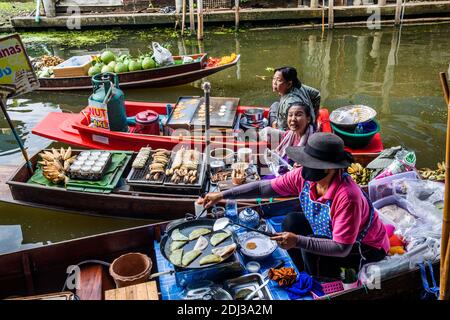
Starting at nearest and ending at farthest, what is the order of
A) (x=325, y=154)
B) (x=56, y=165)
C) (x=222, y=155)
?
1. (x=325, y=154)
2. (x=56, y=165)
3. (x=222, y=155)

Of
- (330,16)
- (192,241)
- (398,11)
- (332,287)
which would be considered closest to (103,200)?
Result: (192,241)

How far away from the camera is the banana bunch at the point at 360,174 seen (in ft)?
18.5

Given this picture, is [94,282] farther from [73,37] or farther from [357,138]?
[73,37]

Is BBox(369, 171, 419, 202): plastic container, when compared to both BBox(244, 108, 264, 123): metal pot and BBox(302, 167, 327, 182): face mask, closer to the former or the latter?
BBox(302, 167, 327, 182): face mask

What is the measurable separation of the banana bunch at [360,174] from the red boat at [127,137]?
0.97 ft

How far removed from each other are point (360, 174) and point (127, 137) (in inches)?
146

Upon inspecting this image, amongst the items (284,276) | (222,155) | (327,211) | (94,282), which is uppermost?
(327,211)

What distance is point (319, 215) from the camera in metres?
3.54

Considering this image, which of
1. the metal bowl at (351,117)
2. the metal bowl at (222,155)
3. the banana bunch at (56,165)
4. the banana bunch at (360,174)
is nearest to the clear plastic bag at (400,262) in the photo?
the banana bunch at (360,174)

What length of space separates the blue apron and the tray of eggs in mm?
3088

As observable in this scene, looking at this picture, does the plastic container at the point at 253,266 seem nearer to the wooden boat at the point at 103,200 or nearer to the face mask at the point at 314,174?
the face mask at the point at 314,174

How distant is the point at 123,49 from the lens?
602 inches

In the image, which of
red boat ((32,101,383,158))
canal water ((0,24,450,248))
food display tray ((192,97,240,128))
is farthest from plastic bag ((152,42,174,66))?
→ food display tray ((192,97,240,128))

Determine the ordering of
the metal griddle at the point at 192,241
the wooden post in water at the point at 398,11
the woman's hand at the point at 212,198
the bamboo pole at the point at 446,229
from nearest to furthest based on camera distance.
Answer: the bamboo pole at the point at 446,229, the metal griddle at the point at 192,241, the woman's hand at the point at 212,198, the wooden post in water at the point at 398,11
